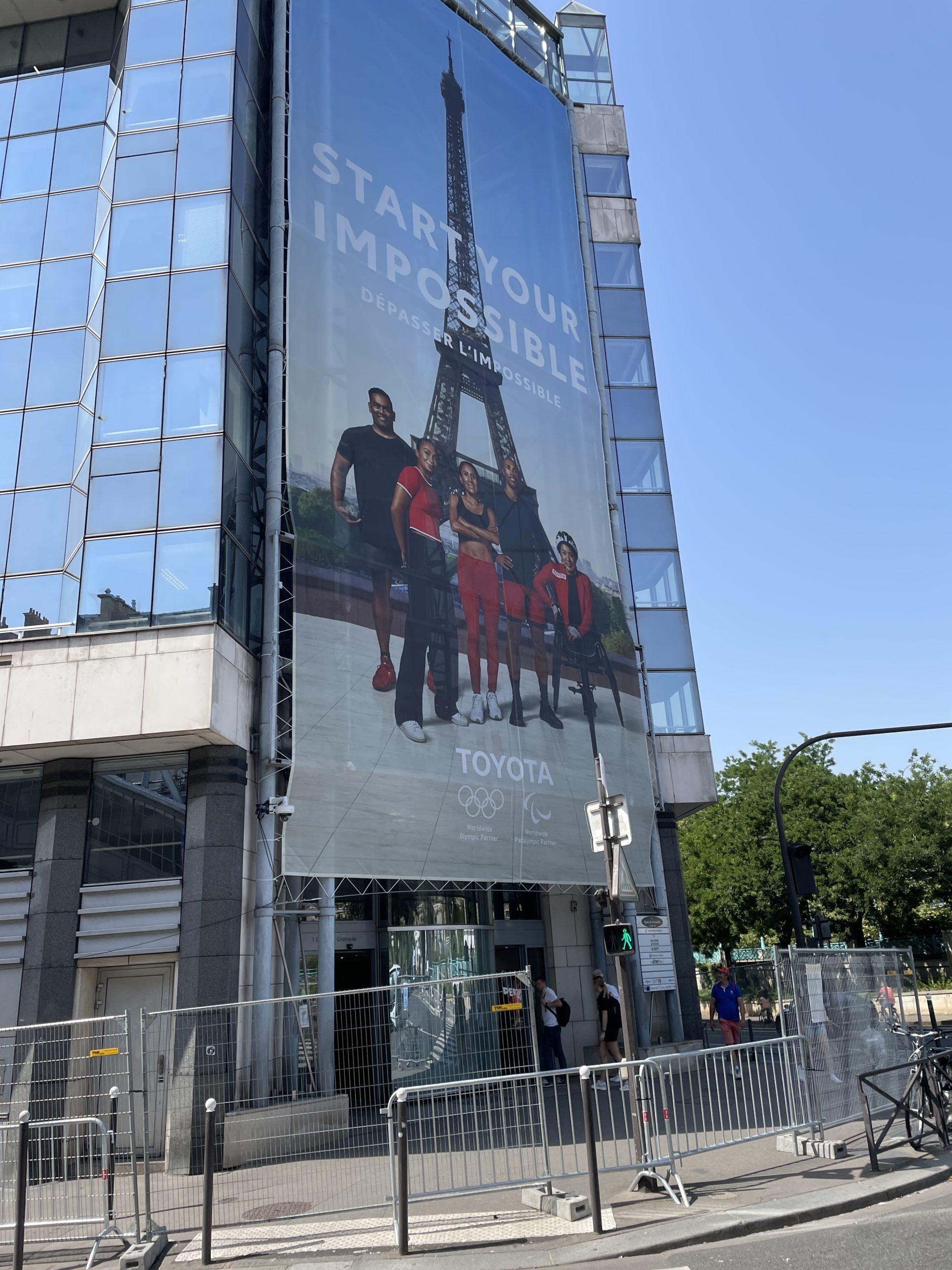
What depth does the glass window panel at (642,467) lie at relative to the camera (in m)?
27.9

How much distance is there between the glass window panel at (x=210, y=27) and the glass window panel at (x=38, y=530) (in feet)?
30.3

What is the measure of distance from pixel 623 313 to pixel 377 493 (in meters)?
14.7

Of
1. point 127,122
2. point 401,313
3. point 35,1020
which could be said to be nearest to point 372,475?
point 401,313

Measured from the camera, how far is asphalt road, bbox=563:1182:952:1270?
270 inches

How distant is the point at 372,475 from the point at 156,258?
18.2 ft

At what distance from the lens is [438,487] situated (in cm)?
1961

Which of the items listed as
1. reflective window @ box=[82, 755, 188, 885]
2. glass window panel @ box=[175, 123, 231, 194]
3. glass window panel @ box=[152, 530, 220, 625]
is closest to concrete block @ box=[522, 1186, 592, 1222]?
reflective window @ box=[82, 755, 188, 885]

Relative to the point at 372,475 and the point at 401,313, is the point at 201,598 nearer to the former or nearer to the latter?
the point at 372,475

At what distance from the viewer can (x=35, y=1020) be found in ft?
45.3

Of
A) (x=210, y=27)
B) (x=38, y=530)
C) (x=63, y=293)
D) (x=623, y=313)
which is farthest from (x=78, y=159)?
(x=623, y=313)

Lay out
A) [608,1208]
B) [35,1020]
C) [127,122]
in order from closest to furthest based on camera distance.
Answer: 1. [608,1208]
2. [35,1020]
3. [127,122]

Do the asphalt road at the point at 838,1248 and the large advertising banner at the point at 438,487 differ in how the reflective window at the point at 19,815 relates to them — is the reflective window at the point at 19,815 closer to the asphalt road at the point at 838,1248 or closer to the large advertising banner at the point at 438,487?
the large advertising banner at the point at 438,487

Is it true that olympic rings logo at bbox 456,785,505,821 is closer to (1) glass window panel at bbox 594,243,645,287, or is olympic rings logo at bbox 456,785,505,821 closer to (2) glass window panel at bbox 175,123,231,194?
(2) glass window panel at bbox 175,123,231,194

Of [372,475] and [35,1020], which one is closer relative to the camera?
[35,1020]
